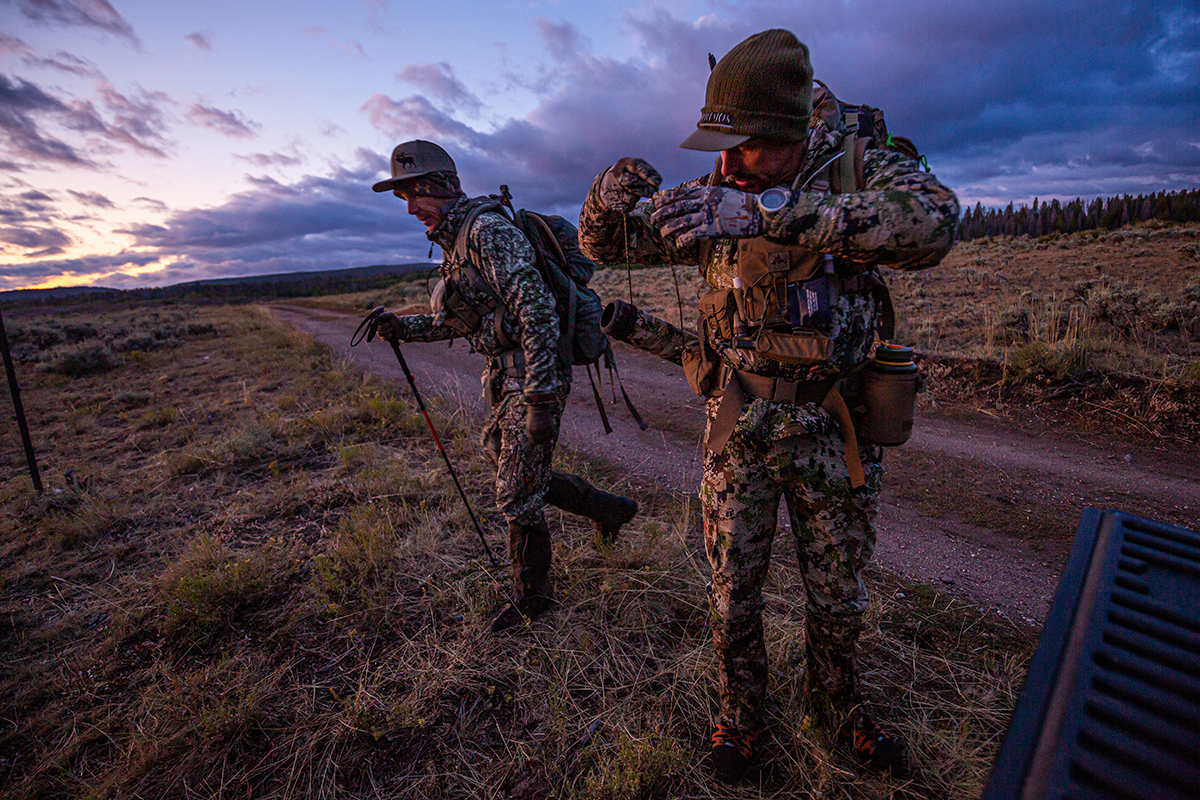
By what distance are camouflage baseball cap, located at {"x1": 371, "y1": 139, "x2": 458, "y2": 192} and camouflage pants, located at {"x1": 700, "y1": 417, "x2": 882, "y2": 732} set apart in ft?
7.83

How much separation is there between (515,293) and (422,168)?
1033mm

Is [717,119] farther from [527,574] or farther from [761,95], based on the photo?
[527,574]

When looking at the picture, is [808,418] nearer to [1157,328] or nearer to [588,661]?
[588,661]

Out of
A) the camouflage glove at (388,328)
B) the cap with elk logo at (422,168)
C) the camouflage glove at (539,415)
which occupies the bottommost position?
the camouflage glove at (539,415)

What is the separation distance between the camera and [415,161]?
9.98ft

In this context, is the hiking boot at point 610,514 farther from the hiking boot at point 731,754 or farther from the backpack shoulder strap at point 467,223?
the backpack shoulder strap at point 467,223

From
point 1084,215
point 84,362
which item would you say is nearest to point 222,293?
point 84,362

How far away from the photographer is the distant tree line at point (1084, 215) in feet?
88.7

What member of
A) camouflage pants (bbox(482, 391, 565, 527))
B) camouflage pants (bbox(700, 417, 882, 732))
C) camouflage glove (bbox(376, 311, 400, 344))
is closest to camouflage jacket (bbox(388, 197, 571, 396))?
camouflage pants (bbox(482, 391, 565, 527))

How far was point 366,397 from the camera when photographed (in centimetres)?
732

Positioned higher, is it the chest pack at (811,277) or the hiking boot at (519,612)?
the chest pack at (811,277)

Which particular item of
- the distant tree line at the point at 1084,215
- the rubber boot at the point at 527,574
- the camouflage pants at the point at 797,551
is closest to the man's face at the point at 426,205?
the rubber boot at the point at 527,574

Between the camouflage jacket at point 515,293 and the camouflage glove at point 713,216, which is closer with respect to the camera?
the camouflage glove at point 713,216

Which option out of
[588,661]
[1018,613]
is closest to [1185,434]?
[1018,613]
